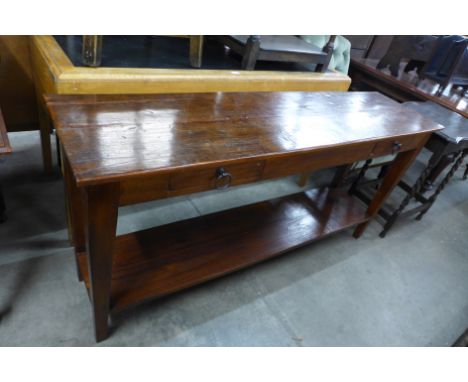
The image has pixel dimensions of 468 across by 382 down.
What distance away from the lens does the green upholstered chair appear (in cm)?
214

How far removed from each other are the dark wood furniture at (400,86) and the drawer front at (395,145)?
811 millimetres

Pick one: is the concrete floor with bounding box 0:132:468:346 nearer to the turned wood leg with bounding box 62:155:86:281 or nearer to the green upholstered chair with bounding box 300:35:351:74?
the turned wood leg with bounding box 62:155:86:281

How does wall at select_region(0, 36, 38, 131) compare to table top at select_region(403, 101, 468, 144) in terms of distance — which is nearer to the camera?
wall at select_region(0, 36, 38, 131)

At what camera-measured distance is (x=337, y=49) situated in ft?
7.41

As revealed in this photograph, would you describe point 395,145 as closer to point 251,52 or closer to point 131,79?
point 251,52

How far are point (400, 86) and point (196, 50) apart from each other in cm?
172

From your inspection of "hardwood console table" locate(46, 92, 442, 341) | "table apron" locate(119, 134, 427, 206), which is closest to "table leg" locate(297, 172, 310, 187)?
"hardwood console table" locate(46, 92, 442, 341)

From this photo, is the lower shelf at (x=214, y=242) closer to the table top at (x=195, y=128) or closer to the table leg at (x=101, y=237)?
the table leg at (x=101, y=237)

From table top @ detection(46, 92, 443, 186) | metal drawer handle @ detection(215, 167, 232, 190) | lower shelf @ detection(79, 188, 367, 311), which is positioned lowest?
lower shelf @ detection(79, 188, 367, 311)

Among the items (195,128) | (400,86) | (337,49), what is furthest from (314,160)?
(400,86)

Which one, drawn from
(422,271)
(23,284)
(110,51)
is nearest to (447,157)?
(422,271)

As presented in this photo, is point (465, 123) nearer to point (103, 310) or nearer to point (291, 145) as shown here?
point (291, 145)

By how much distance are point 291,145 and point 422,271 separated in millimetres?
1472

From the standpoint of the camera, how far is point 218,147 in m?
0.98
